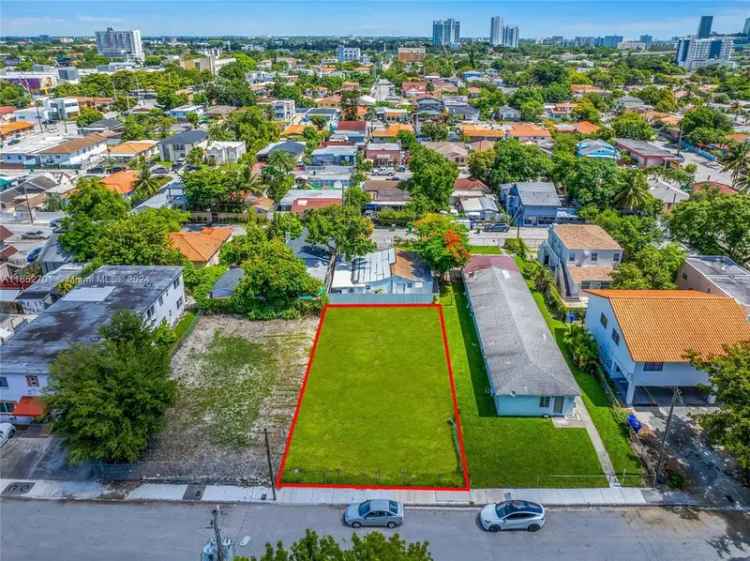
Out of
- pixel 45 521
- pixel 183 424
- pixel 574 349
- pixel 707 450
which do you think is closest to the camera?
pixel 45 521

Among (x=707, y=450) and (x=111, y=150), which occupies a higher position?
(x=111, y=150)

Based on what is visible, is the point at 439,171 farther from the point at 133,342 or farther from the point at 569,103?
the point at 569,103

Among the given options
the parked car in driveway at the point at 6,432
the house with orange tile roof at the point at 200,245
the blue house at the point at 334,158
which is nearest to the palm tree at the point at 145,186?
the house with orange tile roof at the point at 200,245

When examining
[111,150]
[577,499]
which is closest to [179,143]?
[111,150]

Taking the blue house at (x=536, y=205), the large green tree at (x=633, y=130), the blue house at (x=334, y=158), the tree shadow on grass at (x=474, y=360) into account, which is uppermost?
the large green tree at (x=633, y=130)

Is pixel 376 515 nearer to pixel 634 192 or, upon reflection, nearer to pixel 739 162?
pixel 634 192

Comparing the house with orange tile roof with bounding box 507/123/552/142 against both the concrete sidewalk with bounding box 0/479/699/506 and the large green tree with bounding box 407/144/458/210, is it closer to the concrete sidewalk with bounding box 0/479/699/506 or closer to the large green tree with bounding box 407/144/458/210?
the large green tree with bounding box 407/144/458/210

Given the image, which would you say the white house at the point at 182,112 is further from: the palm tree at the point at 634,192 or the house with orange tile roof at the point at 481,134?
the palm tree at the point at 634,192

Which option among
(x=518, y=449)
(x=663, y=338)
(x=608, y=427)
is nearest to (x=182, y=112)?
(x=663, y=338)
